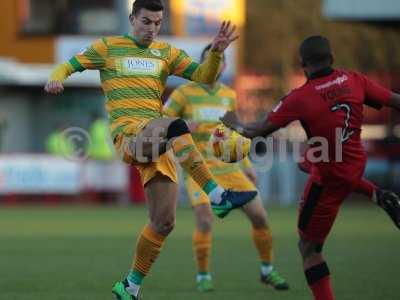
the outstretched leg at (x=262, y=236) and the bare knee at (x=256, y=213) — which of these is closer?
the outstretched leg at (x=262, y=236)

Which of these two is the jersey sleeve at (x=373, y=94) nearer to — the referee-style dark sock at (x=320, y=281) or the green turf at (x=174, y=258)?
the referee-style dark sock at (x=320, y=281)

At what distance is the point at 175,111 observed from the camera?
40.3 feet

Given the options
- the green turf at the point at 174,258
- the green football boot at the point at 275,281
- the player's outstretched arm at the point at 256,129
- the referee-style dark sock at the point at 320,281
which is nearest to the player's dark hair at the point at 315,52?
the player's outstretched arm at the point at 256,129

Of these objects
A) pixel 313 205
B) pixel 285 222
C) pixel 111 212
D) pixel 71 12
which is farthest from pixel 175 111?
pixel 71 12

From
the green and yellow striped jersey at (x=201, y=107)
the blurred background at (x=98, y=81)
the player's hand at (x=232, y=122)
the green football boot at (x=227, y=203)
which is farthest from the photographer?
the blurred background at (x=98, y=81)

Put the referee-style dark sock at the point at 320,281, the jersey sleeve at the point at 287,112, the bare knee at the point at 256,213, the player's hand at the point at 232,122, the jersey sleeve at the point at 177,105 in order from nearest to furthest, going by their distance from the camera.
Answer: the jersey sleeve at the point at 287,112 → the player's hand at the point at 232,122 → the referee-style dark sock at the point at 320,281 → the bare knee at the point at 256,213 → the jersey sleeve at the point at 177,105

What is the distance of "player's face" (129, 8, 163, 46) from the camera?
9.41 metres

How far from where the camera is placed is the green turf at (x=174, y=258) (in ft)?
36.3

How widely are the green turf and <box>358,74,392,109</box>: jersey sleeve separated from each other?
223 centimetres

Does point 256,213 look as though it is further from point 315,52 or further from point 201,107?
point 315,52

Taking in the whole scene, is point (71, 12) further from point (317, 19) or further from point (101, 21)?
point (317, 19)

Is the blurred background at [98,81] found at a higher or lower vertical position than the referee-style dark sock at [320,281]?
lower

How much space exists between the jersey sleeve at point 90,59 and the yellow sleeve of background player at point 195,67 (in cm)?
57

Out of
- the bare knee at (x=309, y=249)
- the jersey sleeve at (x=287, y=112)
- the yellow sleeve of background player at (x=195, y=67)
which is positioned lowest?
the bare knee at (x=309, y=249)
